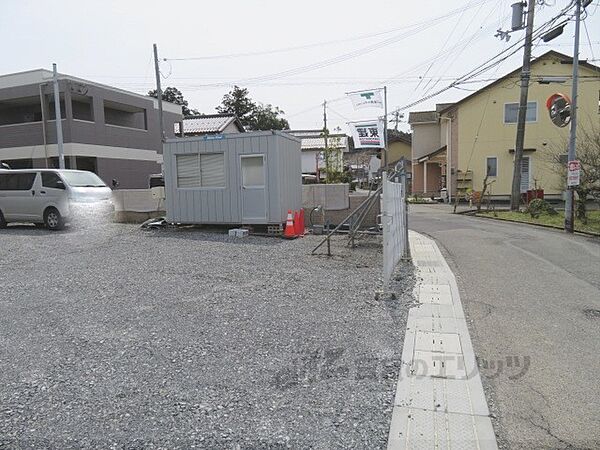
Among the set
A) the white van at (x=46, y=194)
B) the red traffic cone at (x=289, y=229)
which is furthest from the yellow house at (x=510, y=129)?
the white van at (x=46, y=194)

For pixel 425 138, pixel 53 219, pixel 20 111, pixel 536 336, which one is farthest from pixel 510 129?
pixel 20 111

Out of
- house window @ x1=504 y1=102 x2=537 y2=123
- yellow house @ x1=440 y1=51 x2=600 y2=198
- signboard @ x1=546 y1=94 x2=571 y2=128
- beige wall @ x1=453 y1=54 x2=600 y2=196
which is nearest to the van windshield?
signboard @ x1=546 y1=94 x2=571 y2=128

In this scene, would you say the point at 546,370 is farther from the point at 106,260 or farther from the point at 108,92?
the point at 108,92

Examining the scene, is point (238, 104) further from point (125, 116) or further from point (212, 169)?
point (212, 169)

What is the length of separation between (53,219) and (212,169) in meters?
4.74

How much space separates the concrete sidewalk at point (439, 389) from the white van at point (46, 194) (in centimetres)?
1037

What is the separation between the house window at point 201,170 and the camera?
12000mm

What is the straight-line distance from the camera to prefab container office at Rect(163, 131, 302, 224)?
37.8 feet

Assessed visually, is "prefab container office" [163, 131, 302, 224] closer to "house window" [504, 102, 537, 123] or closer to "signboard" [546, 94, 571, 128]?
"signboard" [546, 94, 571, 128]

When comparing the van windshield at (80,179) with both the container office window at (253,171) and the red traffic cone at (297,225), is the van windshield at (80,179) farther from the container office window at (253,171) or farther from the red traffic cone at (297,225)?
the red traffic cone at (297,225)

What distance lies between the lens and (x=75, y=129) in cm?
2311

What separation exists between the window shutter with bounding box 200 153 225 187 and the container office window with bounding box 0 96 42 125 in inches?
723

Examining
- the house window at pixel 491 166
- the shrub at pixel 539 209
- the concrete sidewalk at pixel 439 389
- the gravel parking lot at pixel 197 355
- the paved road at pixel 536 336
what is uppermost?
the house window at pixel 491 166

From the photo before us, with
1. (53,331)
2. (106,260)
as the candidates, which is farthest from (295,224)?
(53,331)
